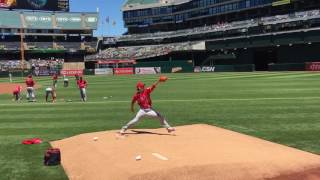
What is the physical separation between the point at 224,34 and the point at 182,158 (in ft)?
297

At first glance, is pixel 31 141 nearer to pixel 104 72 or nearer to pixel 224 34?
pixel 104 72

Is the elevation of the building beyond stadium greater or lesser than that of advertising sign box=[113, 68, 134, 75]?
greater

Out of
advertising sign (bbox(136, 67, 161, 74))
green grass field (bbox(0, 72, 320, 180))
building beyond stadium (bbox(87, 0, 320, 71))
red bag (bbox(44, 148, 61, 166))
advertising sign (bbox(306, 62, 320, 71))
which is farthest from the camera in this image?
advertising sign (bbox(136, 67, 161, 74))

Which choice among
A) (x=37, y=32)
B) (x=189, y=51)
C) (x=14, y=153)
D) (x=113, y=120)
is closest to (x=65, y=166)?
(x=14, y=153)

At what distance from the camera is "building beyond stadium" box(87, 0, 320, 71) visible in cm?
8381

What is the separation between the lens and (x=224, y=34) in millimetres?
100250

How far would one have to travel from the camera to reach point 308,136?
1470 cm

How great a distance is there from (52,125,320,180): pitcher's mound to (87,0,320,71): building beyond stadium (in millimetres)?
63057

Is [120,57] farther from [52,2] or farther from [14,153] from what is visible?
[14,153]

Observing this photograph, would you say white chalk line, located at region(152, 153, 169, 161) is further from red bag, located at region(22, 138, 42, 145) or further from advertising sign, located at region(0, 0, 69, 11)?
advertising sign, located at region(0, 0, 69, 11)

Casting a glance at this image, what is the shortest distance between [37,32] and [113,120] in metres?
110

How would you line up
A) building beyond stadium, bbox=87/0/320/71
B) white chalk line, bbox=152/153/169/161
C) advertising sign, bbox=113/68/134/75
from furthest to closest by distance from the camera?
advertising sign, bbox=113/68/134/75 < building beyond stadium, bbox=87/0/320/71 < white chalk line, bbox=152/153/169/161

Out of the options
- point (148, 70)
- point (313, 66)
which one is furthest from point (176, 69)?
point (313, 66)

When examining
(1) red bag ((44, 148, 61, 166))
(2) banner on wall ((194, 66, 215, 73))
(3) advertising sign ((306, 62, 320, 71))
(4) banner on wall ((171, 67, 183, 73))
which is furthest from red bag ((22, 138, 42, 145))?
(4) banner on wall ((171, 67, 183, 73))
